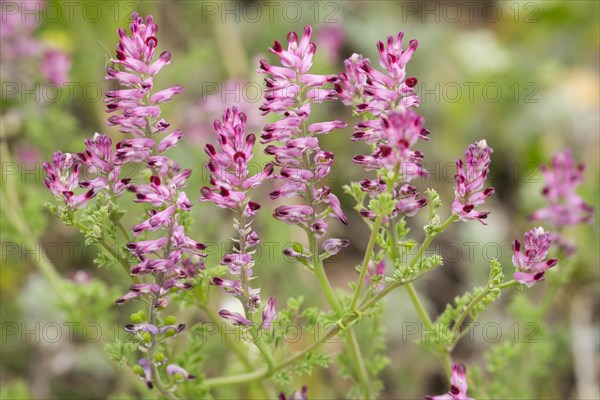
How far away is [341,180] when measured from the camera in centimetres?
668

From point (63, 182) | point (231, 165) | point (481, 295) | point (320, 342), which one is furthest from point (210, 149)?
point (481, 295)

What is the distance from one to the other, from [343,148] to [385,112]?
4.40 meters

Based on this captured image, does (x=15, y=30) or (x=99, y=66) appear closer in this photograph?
(x=15, y=30)

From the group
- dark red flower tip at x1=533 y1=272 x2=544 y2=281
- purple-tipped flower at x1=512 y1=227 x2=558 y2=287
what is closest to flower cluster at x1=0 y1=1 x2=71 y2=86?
purple-tipped flower at x1=512 y1=227 x2=558 y2=287

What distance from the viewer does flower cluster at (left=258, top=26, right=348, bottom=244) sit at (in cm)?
243

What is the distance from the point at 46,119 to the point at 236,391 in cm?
251

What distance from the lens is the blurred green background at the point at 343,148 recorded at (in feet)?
16.1

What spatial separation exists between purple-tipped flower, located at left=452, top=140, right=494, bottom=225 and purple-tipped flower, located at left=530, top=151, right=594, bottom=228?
4.57 ft

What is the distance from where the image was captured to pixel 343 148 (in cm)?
691

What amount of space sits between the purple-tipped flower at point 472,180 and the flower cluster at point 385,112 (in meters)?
0.14

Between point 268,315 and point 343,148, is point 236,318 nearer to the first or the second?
point 268,315

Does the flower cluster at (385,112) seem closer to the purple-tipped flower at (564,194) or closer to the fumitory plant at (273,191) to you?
the fumitory plant at (273,191)

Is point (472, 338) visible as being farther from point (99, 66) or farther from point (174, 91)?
point (99, 66)

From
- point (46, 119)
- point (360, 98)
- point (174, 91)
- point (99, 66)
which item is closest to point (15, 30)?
point (46, 119)
